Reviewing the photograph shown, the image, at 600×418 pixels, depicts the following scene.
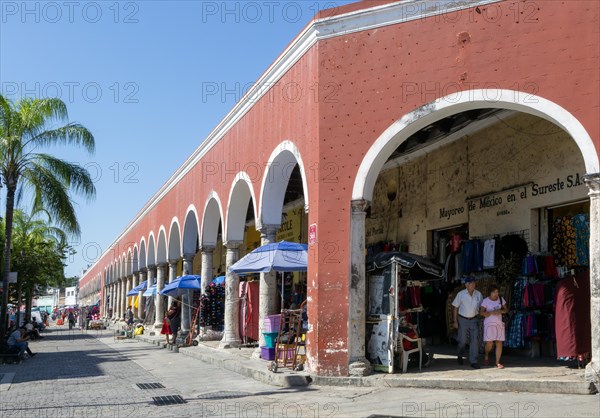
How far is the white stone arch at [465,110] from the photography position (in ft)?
29.9

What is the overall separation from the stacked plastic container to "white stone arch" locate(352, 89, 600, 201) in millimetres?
3232

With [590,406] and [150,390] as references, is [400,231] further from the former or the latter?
[590,406]

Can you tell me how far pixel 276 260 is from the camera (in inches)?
483

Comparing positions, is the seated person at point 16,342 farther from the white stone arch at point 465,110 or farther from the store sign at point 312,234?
the white stone arch at point 465,110

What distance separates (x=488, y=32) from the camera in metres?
10.2

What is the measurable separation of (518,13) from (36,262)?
32.2 metres

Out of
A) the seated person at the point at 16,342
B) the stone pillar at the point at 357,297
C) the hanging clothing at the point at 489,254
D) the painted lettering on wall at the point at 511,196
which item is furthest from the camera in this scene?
the seated person at the point at 16,342

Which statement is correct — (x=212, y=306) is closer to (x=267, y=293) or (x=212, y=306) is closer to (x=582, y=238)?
(x=267, y=293)

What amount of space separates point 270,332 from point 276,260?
151cm

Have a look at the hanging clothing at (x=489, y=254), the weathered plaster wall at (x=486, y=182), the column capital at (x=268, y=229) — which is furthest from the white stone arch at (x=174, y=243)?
the hanging clothing at (x=489, y=254)

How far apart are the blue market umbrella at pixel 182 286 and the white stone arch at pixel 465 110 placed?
10.4m

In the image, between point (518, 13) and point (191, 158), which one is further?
point (191, 158)

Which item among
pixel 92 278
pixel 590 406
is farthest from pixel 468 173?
pixel 92 278

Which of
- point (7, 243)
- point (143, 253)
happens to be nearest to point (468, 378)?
point (7, 243)
